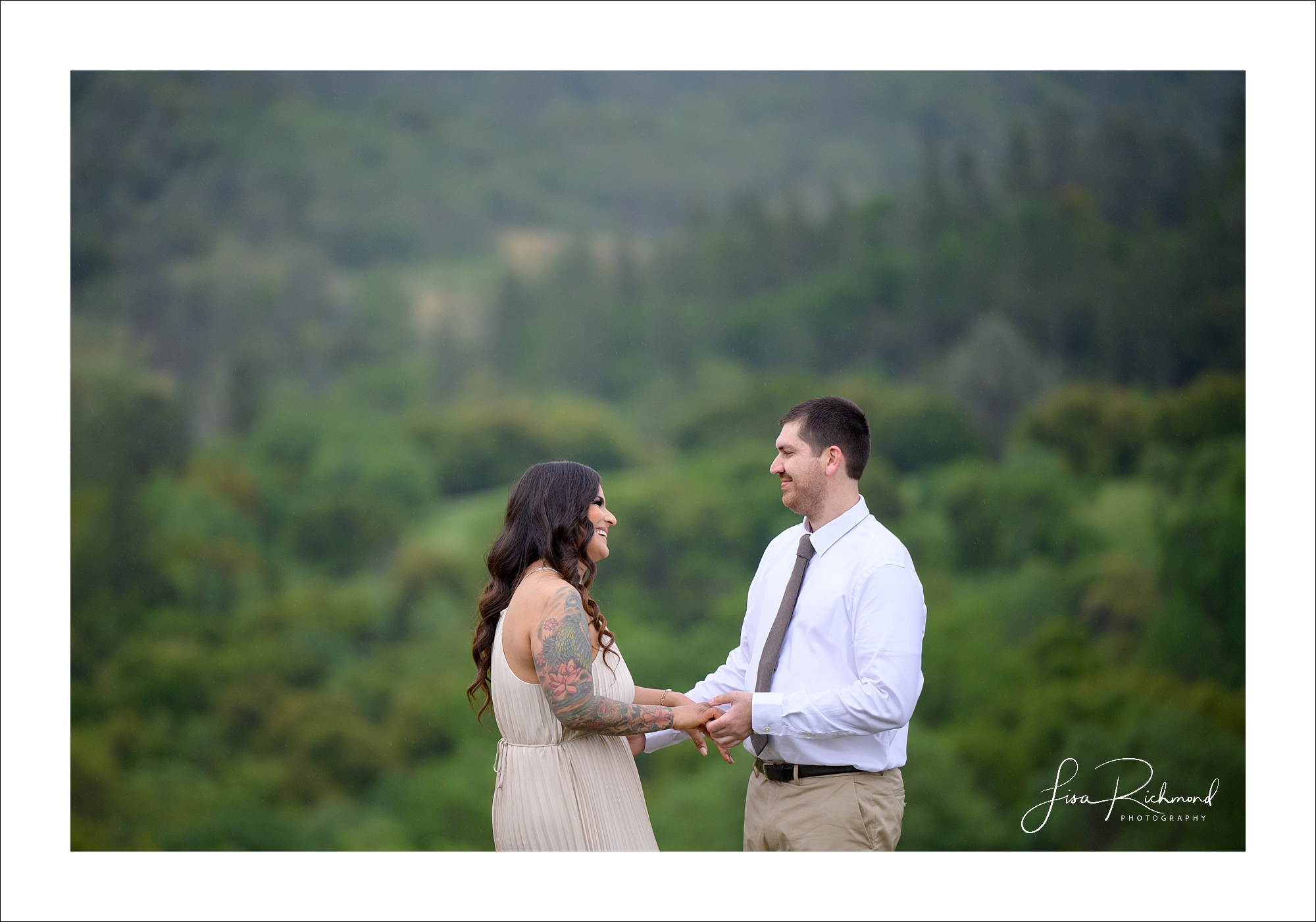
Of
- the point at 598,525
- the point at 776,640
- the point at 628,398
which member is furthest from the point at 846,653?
the point at 628,398

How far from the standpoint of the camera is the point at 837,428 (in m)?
2.79

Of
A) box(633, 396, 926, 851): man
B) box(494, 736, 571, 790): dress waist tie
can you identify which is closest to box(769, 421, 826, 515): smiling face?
box(633, 396, 926, 851): man

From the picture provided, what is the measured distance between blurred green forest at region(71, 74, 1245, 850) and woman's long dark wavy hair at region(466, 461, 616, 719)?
4352 mm

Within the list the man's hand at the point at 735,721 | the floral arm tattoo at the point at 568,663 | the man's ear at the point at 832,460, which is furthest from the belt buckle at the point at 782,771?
the man's ear at the point at 832,460

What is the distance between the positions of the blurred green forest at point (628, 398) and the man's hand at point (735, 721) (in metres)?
4.06

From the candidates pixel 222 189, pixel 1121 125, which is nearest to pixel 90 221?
pixel 222 189

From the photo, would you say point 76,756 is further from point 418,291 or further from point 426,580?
point 418,291

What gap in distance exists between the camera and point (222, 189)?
716 cm

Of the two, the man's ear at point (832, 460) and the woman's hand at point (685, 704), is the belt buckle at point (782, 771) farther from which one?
the man's ear at point (832, 460)

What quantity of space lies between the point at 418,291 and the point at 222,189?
4.71ft

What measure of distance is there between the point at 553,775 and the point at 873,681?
0.80m

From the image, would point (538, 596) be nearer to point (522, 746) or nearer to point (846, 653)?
point (522, 746)
